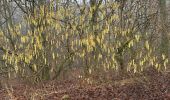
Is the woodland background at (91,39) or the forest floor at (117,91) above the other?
the woodland background at (91,39)

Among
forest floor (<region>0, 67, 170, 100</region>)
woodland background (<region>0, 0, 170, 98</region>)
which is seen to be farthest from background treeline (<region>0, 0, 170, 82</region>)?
forest floor (<region>0, 67, 170, 100</region>)

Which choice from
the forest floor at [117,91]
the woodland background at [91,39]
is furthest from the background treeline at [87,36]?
the forest floor at [117,91]

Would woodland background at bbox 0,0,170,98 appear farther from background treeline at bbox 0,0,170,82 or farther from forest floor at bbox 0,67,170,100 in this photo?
forest floor at bbox 0,67,170,100

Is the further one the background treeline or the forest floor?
the background treeline

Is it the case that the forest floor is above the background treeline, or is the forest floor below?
below

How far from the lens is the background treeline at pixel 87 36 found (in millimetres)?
14547

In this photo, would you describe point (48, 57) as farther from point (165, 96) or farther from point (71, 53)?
point (165, 96)

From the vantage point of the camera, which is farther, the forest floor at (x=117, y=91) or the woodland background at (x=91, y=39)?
the woodland background at (x=91, y=39)

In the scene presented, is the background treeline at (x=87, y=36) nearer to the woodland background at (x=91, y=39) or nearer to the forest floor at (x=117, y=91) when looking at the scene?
the woodland background at (x=91, y=39)

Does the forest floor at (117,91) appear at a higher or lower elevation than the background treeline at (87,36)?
lower

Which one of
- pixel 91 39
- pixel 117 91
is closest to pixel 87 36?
pixel 91 39

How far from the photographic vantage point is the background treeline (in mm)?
14547

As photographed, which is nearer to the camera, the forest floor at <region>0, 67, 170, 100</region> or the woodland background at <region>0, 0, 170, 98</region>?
the forest floor at <region>0, 67, 170, 100</region>

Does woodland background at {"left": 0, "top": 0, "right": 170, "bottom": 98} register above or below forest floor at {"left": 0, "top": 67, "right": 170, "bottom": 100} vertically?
above
